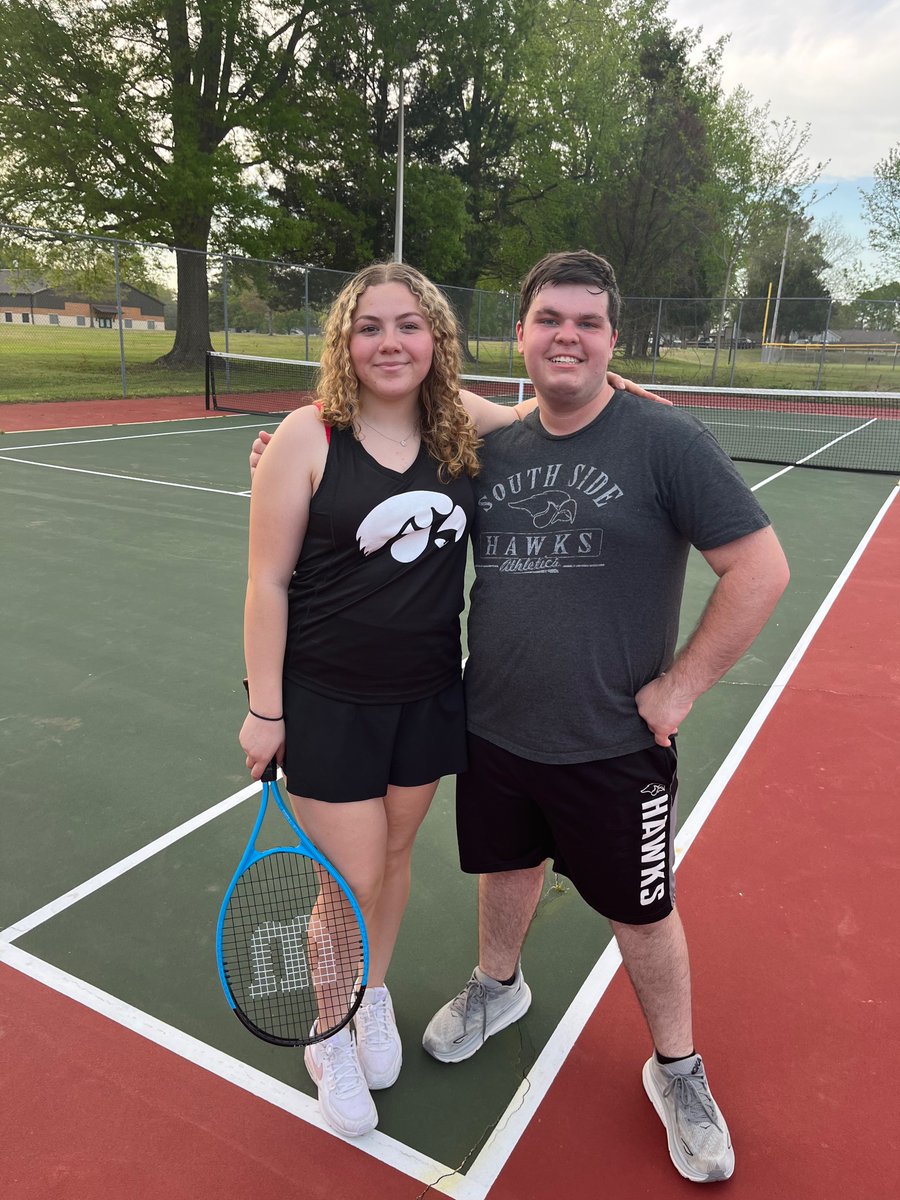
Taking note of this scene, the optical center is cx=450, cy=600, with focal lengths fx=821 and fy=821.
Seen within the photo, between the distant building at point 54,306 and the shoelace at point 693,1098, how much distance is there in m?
19.4

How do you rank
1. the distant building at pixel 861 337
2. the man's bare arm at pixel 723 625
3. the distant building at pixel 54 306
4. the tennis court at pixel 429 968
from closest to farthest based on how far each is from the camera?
the man's bare arm at pixel 723 625, the tennis court at pixel 429 968, the distant building at pixel 54 306, the distant building at pixel 861 337

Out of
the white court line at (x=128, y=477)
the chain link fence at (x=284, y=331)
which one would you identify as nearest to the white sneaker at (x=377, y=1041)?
the white court line at (x=128, y=477)

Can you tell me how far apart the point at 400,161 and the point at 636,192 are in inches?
650

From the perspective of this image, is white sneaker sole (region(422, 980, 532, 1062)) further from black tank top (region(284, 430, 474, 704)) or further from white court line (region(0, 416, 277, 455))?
white court line (region(0, 416, 277, 455))

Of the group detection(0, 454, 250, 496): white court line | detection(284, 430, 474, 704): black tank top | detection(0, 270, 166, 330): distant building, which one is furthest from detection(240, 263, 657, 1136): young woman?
detection(0, 270, 166, 330): distant building

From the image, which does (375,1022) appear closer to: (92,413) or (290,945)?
(290,945)

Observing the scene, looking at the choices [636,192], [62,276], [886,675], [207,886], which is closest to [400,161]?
[62,276]

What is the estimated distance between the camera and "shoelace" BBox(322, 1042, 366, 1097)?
2111mm

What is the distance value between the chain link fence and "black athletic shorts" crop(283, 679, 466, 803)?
670 inches

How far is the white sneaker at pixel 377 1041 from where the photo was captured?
224cm

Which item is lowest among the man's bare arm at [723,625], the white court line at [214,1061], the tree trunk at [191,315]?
the white court line at [214,1061]

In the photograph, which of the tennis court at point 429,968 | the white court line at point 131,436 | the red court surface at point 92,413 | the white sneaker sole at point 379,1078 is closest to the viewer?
the tennis court at point 429,968

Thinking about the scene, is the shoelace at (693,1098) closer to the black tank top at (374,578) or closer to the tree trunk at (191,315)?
the black tank top at (374,578)

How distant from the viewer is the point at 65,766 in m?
3.78
